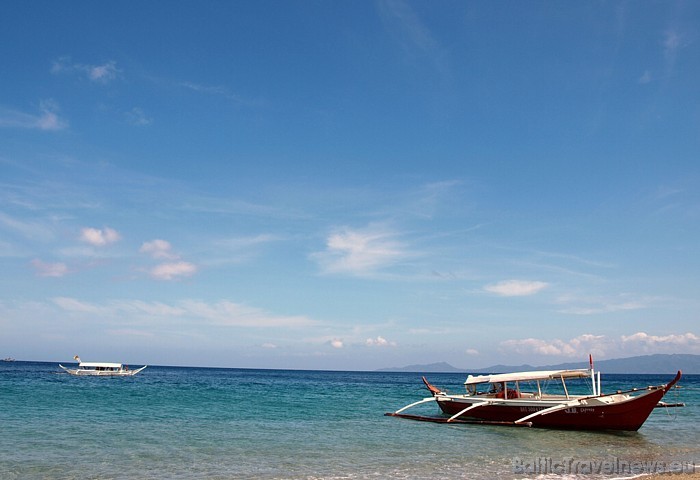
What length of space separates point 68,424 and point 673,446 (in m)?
27.9

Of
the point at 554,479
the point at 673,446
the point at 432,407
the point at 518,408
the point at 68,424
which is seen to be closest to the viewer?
the point at 554,479

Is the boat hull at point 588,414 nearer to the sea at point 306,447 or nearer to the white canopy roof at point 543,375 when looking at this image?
the sea at point 306,447

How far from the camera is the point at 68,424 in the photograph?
26.0 meters

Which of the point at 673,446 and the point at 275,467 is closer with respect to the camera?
the point at 275,467

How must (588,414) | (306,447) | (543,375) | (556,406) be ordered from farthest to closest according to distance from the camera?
(543,375) < (556,406) < (588,414) < (306,447)

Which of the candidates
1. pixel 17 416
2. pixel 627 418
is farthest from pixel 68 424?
pixel 627 418

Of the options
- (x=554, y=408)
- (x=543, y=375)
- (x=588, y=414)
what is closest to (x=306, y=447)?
(x=554, y=408)

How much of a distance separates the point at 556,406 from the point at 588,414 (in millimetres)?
1484

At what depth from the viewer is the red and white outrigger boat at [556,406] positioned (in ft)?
82.4

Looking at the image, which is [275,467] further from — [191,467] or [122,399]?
[122,399]

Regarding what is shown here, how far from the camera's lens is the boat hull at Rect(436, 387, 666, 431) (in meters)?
24.9

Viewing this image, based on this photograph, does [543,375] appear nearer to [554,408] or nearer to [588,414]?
[554,408]

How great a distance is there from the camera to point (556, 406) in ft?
86.3

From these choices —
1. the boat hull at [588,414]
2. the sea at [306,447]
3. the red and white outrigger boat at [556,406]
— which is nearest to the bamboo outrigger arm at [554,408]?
the red and white outrigger boat at [556,406]
